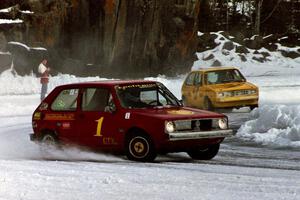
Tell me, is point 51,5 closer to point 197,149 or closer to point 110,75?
point 110,75

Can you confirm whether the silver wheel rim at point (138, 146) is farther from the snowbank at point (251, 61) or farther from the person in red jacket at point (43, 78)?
the snowbank at point (251, 61)

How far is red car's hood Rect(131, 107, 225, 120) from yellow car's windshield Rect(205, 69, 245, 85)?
32.3 feet

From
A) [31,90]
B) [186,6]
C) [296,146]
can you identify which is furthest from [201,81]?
[186,6]

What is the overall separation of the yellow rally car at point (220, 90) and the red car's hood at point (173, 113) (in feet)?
30.0

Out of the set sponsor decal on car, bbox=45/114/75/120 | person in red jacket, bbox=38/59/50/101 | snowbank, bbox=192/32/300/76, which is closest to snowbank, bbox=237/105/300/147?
sponsor decal on car, bbox=45/114/75/120

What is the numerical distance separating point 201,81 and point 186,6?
831 inches

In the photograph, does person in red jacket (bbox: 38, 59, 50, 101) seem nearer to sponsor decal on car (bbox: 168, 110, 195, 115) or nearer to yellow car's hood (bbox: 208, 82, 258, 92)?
yellow car's hood (bbox: 208, 82, 258, 92)

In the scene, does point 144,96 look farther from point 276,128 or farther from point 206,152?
point 276,128

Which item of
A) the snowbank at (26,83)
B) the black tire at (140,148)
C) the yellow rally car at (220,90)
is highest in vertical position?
the black tire at (140,148)

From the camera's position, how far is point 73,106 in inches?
439

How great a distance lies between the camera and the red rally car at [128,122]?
393 inches

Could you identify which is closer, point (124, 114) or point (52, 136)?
point (124, 114)

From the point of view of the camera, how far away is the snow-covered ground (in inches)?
279

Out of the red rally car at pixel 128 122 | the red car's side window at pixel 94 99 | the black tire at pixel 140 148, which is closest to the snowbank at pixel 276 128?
the red rally car at pixel 128 122
